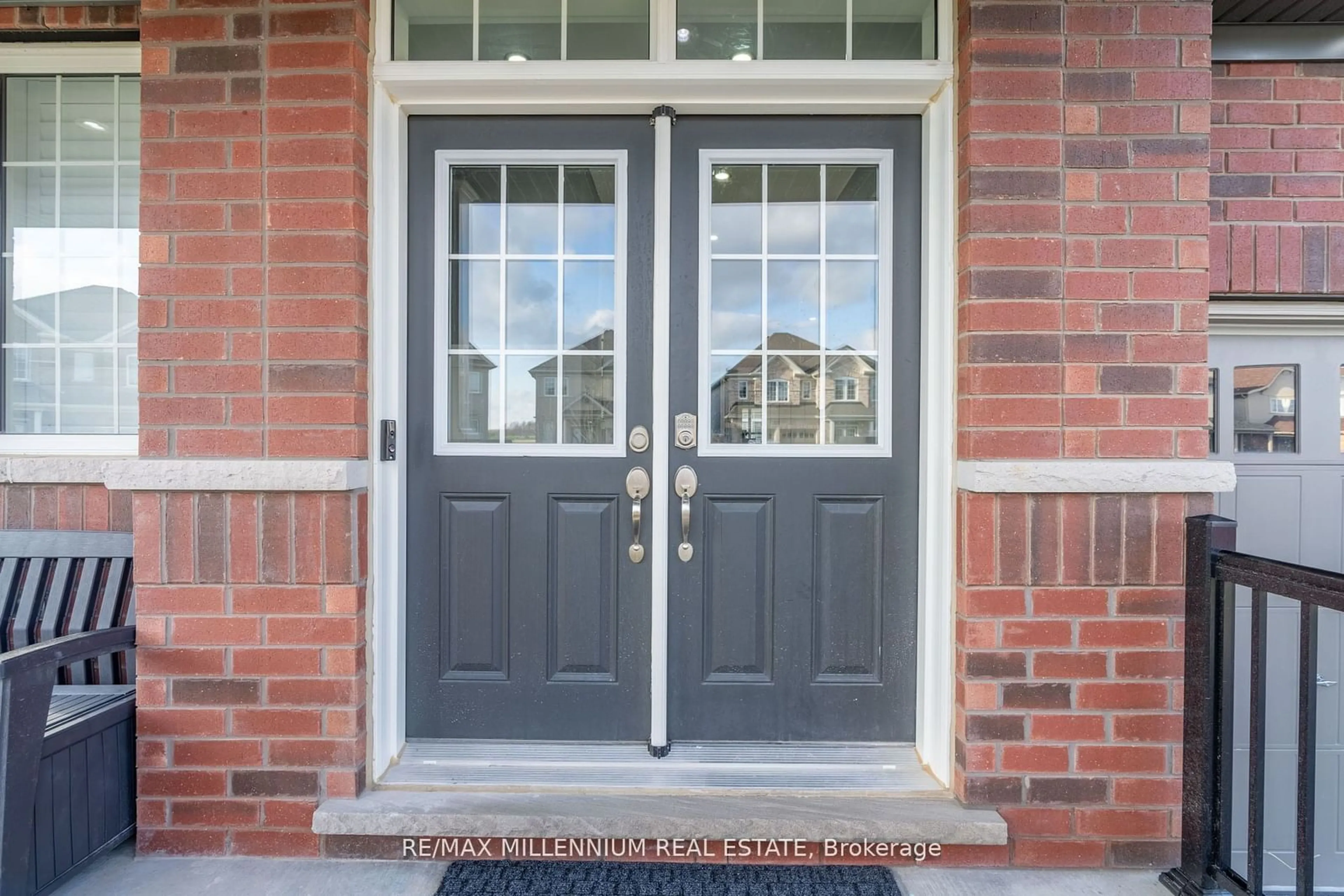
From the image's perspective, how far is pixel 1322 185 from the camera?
2350mm

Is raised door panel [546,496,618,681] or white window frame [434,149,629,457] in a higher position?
white window frame [434,149,629,457]

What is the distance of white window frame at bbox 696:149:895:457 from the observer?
2.34 meters

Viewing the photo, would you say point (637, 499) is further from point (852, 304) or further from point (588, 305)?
point (852, 304)

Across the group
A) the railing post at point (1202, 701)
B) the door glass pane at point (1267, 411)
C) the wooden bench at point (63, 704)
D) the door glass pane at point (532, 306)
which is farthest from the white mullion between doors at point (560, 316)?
the door glass pane at point (1267, 411)

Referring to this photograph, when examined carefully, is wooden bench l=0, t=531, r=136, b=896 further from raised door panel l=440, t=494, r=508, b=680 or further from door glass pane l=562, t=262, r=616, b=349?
door glass pane l=562, t=262, r=616, b=349

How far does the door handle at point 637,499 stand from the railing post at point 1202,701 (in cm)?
159

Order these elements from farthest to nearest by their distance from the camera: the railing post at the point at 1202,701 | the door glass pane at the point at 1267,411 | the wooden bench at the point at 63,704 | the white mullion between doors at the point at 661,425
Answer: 1. the door glass pane at the point at 1267,411
2. the white mullion between doors at the point at 661,425
3. the railing post at the point at 1202,701
4. the wooden bench at the point at 63,704

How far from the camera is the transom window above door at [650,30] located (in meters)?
2.24

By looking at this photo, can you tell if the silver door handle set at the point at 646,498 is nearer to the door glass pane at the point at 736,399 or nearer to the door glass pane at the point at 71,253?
the door glass pane at the point at 736,399

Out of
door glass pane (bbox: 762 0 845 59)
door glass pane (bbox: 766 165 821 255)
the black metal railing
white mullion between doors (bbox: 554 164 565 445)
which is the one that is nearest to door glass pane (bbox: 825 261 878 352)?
door glass pane (bbox: 766 165 821 255)

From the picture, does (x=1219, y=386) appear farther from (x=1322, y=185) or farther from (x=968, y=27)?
(x=968, y=27)

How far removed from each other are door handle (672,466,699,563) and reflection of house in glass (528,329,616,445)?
0.28 m

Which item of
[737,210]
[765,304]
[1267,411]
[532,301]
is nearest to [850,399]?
[765,304]

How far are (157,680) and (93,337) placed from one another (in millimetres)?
1298
